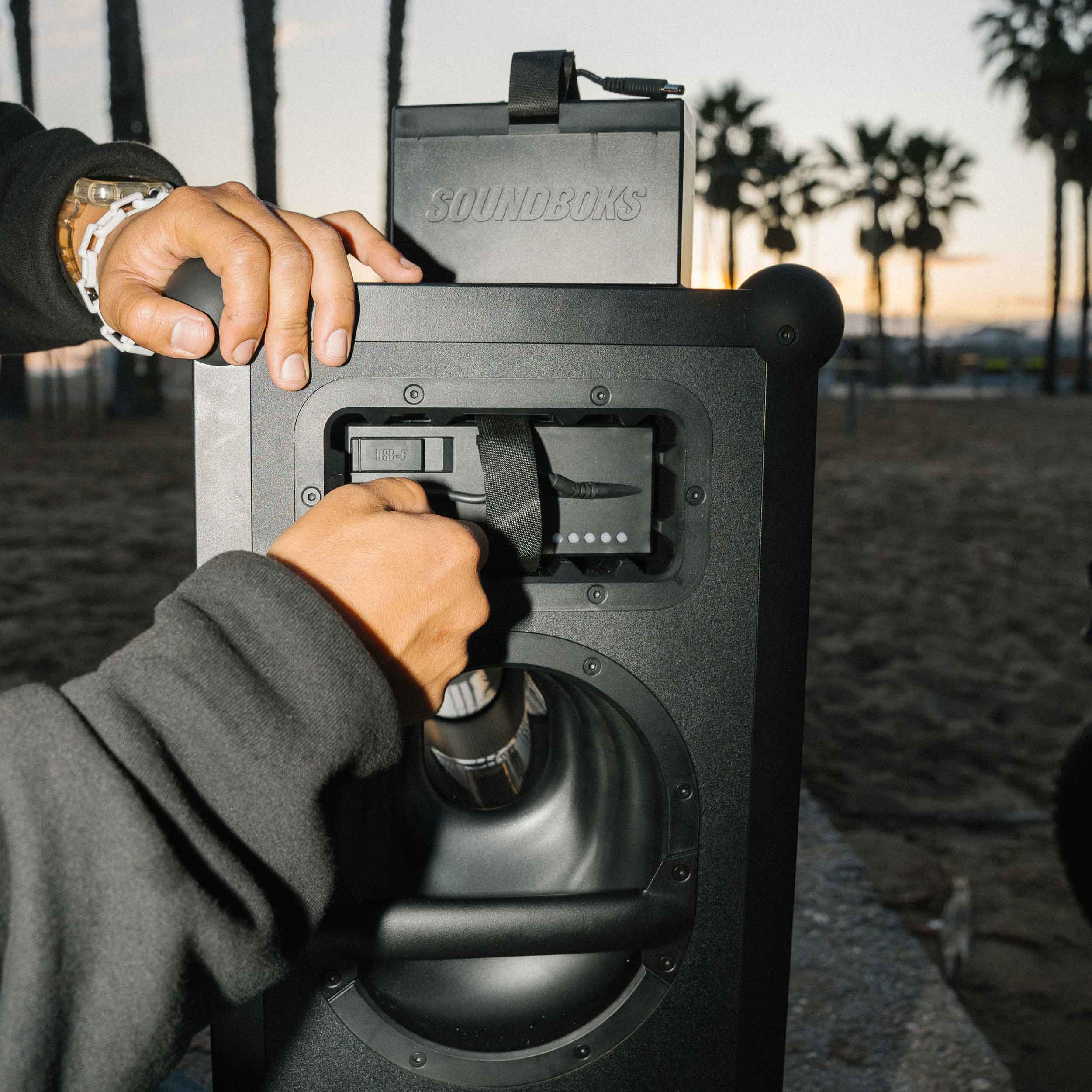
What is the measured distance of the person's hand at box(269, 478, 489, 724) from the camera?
2.10 ft

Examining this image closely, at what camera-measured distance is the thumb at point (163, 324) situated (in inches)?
28.0

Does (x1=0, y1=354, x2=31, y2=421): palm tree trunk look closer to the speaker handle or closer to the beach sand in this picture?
the beach sand

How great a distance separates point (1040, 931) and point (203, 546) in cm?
170

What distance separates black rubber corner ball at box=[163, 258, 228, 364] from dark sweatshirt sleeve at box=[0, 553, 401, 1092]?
0.67ft

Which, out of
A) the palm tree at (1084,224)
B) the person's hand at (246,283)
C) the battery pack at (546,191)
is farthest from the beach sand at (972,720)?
the palm tree at (1084,224)

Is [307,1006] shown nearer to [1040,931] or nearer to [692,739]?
[692,739]

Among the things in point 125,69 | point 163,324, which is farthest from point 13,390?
point 163,324

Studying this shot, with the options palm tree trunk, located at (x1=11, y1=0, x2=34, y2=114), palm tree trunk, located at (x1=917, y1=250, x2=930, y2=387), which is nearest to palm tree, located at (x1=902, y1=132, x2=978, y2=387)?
palm tree trunk, located at (x1=917, y1=250, x2=930, y2=387)

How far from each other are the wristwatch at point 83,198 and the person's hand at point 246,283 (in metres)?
0.15

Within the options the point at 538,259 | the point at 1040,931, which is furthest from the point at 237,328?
the point at 1040,931

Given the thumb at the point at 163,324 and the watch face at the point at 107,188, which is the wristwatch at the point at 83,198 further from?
the thumb at the point at 163,324

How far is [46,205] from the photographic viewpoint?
0.89 metres

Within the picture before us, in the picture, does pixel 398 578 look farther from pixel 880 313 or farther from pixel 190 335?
pixel 880 313

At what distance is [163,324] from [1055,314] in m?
22.1
